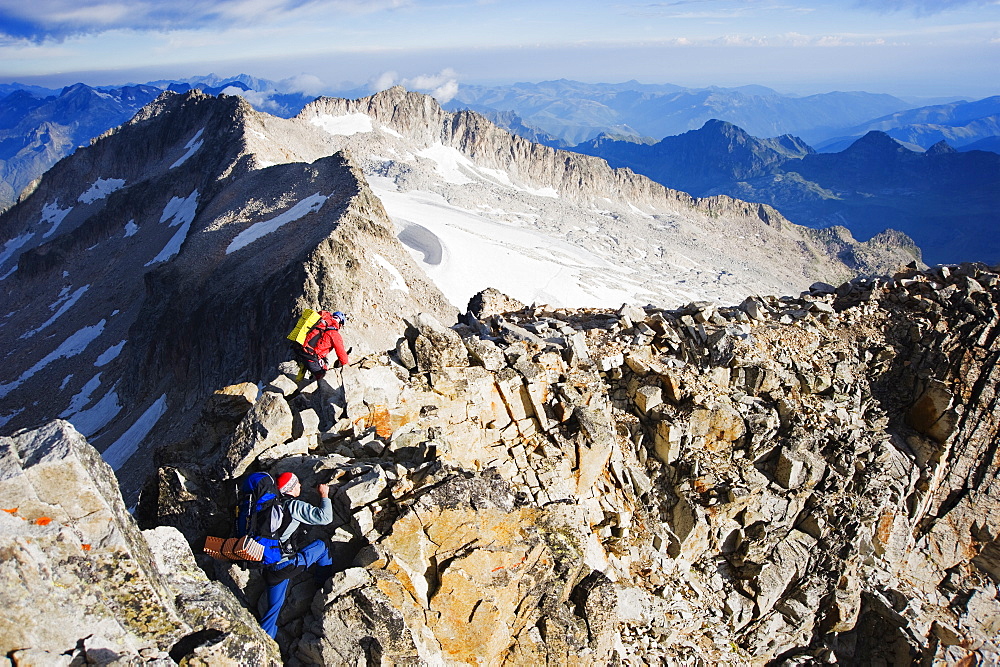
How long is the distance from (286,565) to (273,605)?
0.51 metres

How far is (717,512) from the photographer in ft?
42.6

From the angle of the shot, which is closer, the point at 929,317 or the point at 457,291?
the point at 929,317

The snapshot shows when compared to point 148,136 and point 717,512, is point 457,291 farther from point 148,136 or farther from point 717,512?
point 148,136

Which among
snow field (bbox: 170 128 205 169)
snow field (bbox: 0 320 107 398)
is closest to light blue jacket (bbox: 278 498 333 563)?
snow field (bbox: 0 320 107 398)

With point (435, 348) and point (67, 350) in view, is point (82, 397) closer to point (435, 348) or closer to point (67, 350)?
point (67, 350)

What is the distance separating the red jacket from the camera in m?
12.2

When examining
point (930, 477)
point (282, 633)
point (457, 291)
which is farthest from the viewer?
point (457, 291)

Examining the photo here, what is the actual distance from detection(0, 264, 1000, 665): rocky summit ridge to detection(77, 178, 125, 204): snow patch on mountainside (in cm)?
10207

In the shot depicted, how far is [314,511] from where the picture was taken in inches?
302

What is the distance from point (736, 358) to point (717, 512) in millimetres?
4418

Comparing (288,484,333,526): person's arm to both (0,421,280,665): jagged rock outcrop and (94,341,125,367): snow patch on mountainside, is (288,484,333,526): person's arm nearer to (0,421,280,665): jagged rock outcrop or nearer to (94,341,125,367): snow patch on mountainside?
(0,421,280,665): jagged rock outcrop

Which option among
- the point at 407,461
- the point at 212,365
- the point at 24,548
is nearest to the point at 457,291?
the point at 212,365

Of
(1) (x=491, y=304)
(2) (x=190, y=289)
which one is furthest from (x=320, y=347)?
(2) (x=190, y=289)

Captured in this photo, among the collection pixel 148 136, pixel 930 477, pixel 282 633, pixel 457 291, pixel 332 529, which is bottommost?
pixel 457 291
